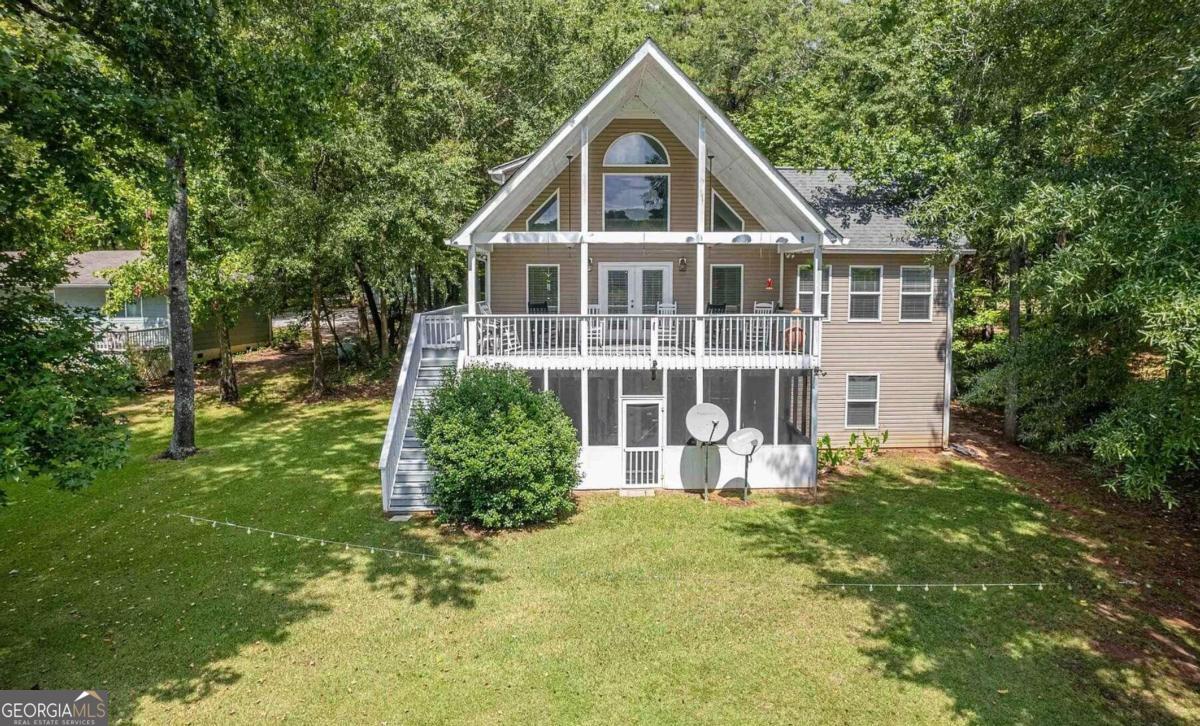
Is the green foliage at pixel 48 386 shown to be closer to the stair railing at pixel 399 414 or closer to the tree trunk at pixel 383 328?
the stair railing at pixel 399 414

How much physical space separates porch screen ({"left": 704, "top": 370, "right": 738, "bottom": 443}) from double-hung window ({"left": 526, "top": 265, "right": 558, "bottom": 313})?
4413 mm

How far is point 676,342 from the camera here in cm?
1291

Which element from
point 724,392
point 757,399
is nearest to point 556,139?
point 724,392

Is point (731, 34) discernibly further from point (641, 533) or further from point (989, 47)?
point (641, 533)

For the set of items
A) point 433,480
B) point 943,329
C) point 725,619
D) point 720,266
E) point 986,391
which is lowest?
point 725,619

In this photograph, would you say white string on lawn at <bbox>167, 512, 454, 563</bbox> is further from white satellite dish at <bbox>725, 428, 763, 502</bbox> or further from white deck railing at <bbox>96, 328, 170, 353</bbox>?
white deck railing at <bbox>96, 328, 170, 353</bbox>

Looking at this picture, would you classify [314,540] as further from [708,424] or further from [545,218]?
[545,218]

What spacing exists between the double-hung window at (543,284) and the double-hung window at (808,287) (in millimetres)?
6343

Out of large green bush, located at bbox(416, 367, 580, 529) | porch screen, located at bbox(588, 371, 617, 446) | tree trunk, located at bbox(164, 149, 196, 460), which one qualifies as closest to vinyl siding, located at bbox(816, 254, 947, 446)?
porch screen, located at bbox(588, 371, 617, 446)

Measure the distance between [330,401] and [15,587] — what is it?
12619 mm

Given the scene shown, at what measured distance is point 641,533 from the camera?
10695mm

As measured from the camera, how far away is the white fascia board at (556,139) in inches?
459

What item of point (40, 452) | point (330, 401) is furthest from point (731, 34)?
point (40, 452)

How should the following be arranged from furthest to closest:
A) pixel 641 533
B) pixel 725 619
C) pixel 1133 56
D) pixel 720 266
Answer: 1. pixel 720 266
2. pixel 641 533
3. pixel 1133 56
4. pixel 725 619
